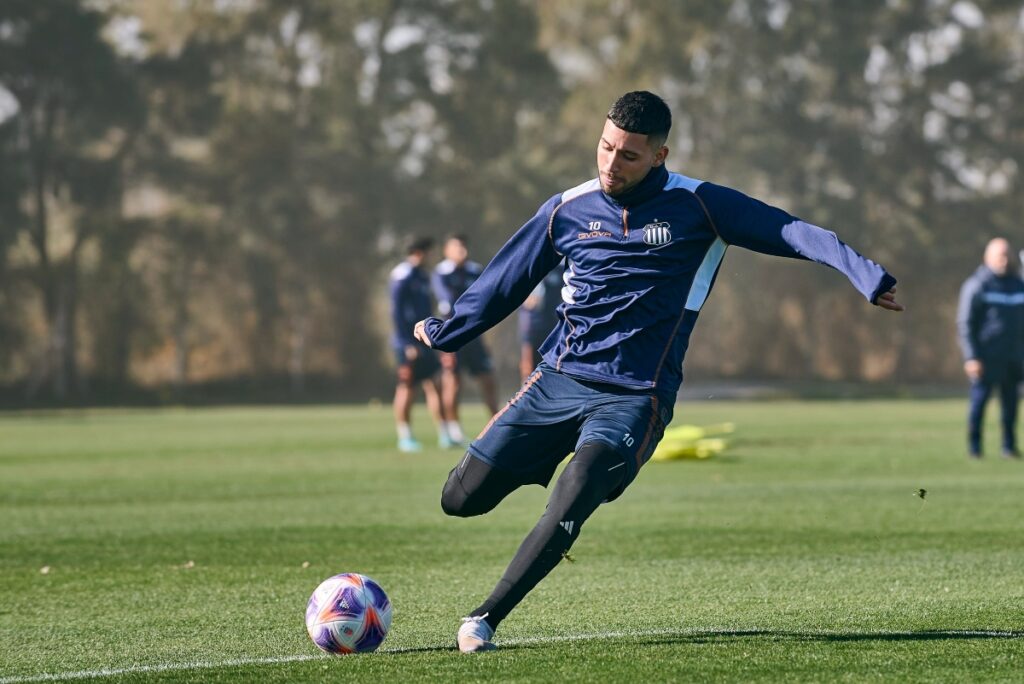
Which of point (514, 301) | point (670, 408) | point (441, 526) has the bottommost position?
point (441, 526)

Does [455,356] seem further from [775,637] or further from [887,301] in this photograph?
[887,301]

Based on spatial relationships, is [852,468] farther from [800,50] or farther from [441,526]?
[800,50]

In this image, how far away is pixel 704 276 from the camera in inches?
256

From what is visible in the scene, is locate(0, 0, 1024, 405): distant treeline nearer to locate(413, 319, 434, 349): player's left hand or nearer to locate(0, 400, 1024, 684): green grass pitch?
locate(0, 400, 1024, 684): green grass pitch

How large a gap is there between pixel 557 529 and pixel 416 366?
43.3ft

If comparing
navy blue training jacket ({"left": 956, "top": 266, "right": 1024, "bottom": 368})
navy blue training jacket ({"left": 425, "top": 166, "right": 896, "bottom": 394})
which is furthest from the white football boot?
navy blue training jacket ({"left": 956, "top": 266, "right": 1024, "bottom": 368})

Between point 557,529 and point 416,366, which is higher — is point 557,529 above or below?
above

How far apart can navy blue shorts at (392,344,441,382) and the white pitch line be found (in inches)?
493

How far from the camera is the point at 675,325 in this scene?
21.0 ft

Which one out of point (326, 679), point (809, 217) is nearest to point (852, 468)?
point (326, 679)

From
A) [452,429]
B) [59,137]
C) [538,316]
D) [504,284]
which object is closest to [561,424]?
[504,284]

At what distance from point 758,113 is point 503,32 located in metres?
9.72

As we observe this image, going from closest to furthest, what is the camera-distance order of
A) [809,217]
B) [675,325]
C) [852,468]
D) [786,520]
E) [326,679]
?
[326,679]
[675,325]
[786,520]
[852,468]
[809,217]

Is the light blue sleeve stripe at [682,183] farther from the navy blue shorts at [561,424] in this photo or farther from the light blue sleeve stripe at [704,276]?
the navy blue shorts at [561,424]
